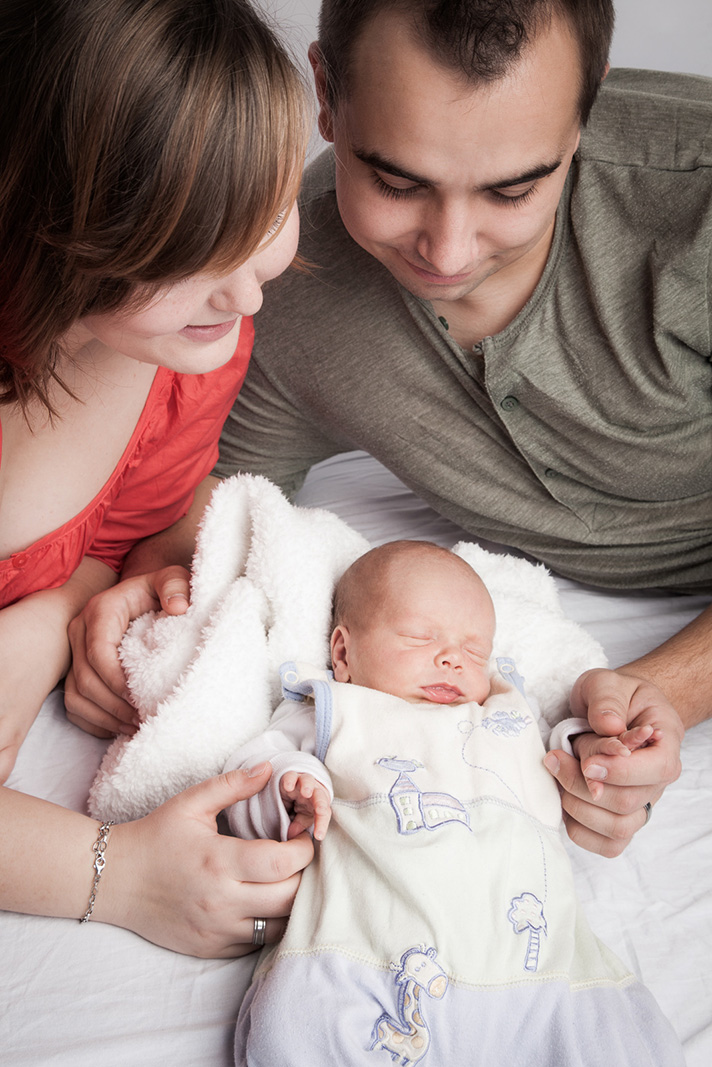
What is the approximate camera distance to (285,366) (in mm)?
1511

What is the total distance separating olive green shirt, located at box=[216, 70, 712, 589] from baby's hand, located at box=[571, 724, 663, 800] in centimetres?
52

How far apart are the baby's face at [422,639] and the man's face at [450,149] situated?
414 millimetres

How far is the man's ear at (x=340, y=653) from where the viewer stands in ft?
3.87

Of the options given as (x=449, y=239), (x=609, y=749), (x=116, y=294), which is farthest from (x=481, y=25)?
(x=609, y=749)

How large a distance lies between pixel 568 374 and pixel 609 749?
0.60 metres

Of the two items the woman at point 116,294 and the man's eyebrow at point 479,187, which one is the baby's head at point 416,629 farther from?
the man's eyebrow at point 479,187

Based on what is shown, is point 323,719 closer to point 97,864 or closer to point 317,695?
point 317,695

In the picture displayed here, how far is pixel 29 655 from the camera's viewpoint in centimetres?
118

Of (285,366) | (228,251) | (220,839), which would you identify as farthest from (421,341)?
(220,839)

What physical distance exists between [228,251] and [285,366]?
68 cm

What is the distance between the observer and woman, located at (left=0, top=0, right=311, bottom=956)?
2.49 ft

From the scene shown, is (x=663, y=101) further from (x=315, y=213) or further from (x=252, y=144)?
(x=252, y=144)

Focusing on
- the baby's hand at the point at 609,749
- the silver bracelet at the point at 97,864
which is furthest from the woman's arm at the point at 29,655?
the baby's hand at the point at 609,749

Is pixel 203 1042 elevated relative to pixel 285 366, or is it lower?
lower
